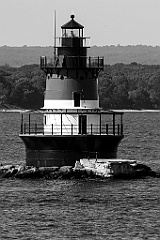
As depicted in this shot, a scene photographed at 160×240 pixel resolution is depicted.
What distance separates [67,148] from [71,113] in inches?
70.3

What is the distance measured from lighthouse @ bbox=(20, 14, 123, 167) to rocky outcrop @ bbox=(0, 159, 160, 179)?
105 centimetres

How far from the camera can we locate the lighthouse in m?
60.0

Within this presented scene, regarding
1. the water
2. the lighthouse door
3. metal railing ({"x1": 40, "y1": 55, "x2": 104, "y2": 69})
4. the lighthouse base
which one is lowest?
the water

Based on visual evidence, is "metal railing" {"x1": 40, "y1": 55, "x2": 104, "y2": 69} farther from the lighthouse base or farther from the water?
the water

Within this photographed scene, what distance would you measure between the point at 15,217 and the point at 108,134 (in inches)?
535

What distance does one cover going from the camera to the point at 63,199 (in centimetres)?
5284

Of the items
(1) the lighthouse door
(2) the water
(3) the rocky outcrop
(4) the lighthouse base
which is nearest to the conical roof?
(1) the lighthouse door

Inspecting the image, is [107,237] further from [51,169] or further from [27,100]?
[27,100]

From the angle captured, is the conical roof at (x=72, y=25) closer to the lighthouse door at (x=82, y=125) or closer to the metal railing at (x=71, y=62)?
the metal railing at (x=71, y=62)

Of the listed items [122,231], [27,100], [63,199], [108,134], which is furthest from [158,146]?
[27,100]

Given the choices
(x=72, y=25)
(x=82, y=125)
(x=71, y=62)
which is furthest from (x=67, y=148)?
(x=72, y=25)

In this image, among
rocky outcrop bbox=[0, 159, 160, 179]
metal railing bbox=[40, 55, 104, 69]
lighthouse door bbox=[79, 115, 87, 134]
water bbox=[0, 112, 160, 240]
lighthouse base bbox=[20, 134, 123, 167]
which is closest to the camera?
water bbox=[0, 112, 160, 240]

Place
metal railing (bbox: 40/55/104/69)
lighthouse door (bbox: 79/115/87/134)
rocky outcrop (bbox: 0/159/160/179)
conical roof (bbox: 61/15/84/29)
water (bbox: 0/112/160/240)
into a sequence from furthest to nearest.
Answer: conical roof (bbox: 61/15/84/29) < metal railing (bbox: 40/55/104/69) < lighthouse door (bbox: 79/115/87/134) < rocky outcrop (bbox: 0/159/160/179) < water (bbox: 0/112/160/240)

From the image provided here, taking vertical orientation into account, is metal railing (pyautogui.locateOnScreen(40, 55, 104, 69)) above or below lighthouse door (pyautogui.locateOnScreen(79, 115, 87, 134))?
above
